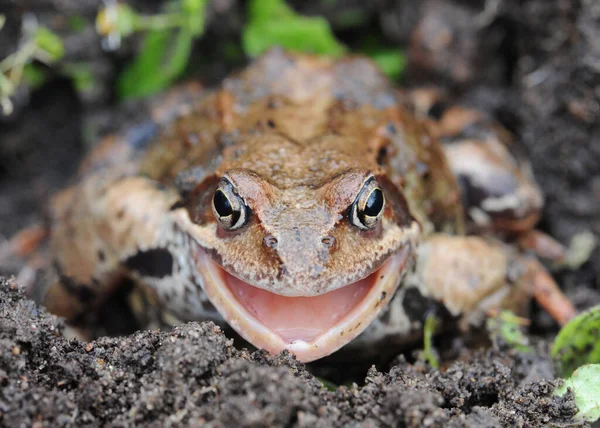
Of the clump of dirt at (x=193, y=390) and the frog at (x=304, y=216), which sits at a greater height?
the frog at (x=304, y=216)

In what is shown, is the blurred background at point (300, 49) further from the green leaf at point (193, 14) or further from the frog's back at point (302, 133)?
the frog's back at point (302, 133)

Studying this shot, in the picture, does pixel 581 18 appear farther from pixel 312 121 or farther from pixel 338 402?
pixel 338 402

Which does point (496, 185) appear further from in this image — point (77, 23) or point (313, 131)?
point (77, 23)

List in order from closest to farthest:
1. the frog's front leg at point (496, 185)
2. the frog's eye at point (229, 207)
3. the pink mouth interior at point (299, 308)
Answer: the pink mouth interior at point (299, 308) → the frog's eye at point (229, 207) → the frog's front leg at point (496, 185)

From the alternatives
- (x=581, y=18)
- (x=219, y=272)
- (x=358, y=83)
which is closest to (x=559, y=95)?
(x=581, y=18)

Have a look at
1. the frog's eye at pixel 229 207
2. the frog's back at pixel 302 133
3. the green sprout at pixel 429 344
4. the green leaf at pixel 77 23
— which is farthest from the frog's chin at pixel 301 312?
the green leaf at pixel 77 23

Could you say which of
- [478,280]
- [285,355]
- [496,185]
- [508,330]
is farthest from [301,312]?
[496,185]
